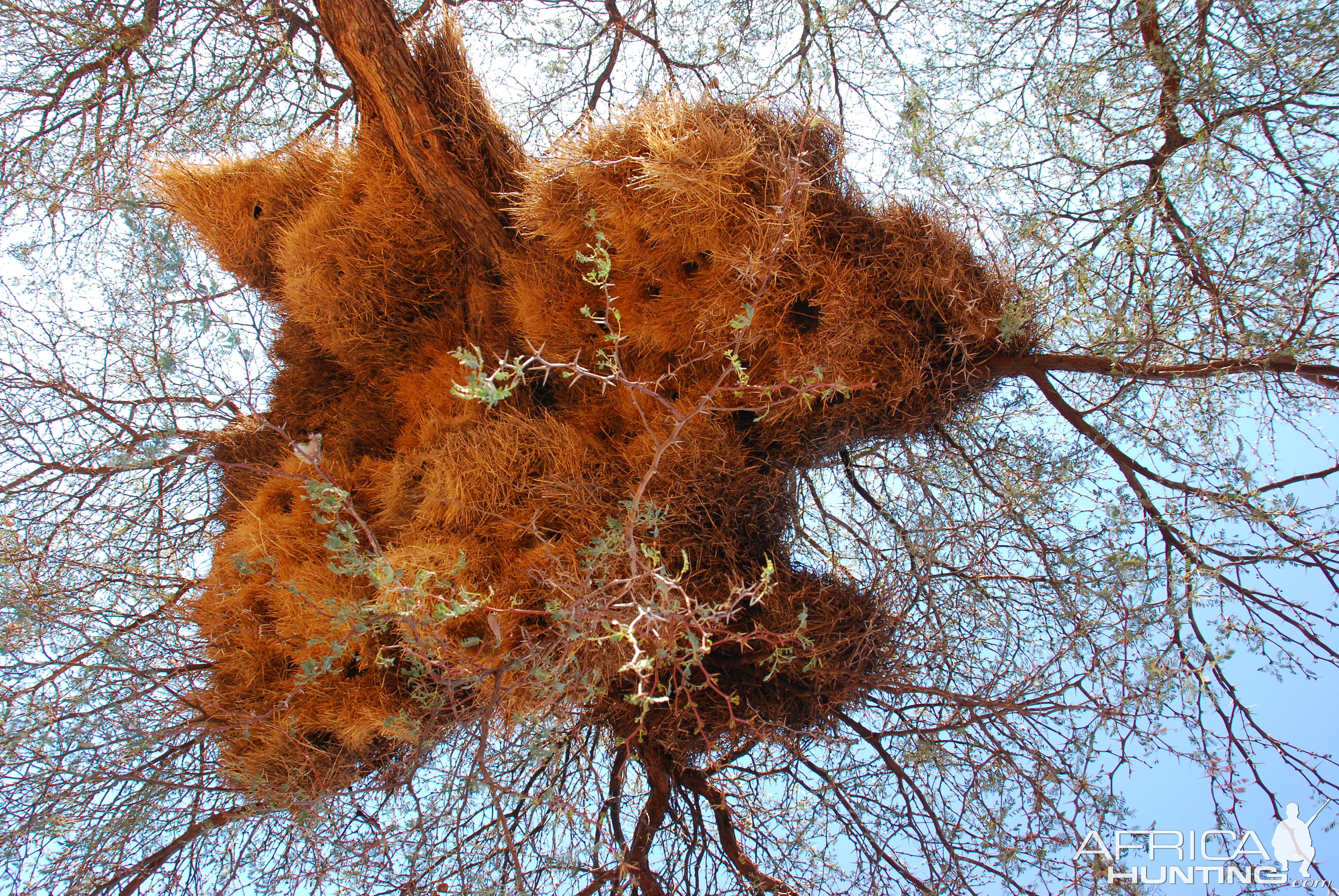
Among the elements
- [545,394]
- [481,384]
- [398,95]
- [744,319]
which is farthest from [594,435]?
[398,95]

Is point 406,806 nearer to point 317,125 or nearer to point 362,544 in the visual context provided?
point 362,544

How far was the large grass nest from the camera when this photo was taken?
2.18 meters

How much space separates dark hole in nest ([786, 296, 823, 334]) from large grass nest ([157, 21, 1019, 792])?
0.05ft

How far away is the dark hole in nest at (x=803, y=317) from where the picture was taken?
237 centimetres

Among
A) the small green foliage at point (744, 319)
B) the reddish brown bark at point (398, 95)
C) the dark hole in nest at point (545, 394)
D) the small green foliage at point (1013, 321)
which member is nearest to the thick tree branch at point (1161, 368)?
the small green foliage at point (1013, 321)

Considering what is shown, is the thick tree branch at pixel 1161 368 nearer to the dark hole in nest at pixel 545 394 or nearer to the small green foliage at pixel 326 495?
the dark hole in nest at pixel 545 394

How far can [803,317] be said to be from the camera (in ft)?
7.84

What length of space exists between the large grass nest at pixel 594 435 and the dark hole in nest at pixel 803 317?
0.01 m

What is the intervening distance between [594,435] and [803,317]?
2.44ft

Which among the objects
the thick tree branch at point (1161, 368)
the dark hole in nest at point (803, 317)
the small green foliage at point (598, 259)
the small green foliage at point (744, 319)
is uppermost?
the thick tree branch at point (1161, 368)

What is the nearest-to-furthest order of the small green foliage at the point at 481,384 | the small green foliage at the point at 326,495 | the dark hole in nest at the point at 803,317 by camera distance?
1. the small green foliage at the point at 481,384
2. the small green foliage at the point at 326,495
3. the dark hole in nest at the point at 803,317

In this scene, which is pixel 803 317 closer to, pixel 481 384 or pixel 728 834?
pixel 481 384

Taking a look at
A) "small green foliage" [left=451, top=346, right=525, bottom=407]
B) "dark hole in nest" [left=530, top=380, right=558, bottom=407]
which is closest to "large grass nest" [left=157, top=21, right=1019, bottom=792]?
"dark hole in nest" [left=530, top=380, right=558, bottom=407]

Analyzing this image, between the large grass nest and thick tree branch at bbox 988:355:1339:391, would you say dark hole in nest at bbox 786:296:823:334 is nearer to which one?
the large grass nest
